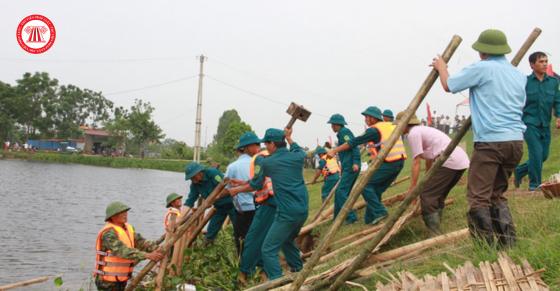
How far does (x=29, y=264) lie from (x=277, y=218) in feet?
25.4

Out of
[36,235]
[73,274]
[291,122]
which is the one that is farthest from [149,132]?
[291,122]

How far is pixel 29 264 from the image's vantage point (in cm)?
1045

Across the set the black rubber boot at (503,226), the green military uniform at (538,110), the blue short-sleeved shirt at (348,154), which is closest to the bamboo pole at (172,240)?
the blue short-sleeved shirt at (348,154)

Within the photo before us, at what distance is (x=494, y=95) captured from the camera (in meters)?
3.91

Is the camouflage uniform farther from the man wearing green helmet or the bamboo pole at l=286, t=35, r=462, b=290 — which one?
the bamboo pole at l=286, t=35, r=462, b=290

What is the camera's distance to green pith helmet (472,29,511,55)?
13.1ft

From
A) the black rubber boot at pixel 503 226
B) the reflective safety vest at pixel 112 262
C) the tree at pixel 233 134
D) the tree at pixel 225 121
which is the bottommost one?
the reflective safety vest at pixel 112 262

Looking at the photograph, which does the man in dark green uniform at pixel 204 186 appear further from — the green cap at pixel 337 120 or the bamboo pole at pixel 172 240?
the green cap at pixel 337 120

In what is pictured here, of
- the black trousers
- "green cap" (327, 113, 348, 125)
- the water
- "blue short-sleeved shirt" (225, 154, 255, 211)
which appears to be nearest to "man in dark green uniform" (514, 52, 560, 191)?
"green cap" (327, 113, 348, 125)

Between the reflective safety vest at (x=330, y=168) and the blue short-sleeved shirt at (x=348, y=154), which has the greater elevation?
the blue short-sleeved shirt at (x=348, y=154)

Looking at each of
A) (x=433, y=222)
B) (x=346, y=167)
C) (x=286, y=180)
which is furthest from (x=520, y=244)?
(x=346, y=167)

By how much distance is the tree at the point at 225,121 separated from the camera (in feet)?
318

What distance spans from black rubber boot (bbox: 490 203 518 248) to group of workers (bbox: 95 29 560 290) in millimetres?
11

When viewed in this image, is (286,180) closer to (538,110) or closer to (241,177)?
(241,177)
